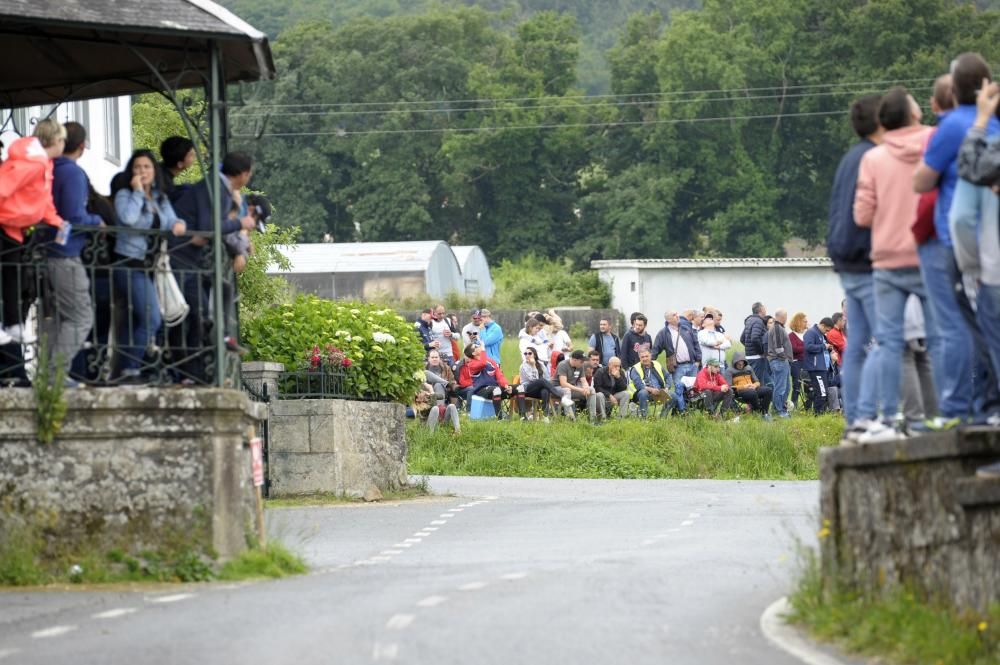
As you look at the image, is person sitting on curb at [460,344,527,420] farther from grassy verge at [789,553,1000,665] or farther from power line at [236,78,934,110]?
power line at [236,78,934,110]

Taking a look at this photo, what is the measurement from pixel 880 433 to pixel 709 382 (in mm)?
19493

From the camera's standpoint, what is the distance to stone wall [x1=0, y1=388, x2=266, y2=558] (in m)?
14.2

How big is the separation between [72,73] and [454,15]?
285 feet

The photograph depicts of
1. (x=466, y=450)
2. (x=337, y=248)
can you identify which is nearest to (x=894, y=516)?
(x=466, y=450)

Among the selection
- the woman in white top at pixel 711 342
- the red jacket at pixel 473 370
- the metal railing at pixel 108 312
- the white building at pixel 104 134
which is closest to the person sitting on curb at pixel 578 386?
the red jacket at pixel 473 370

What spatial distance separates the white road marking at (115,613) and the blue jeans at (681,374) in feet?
63.3

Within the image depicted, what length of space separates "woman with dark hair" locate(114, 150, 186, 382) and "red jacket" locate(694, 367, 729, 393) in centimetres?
1697

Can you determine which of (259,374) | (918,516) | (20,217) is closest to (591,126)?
(259,374)

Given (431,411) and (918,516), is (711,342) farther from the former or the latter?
(918,516)

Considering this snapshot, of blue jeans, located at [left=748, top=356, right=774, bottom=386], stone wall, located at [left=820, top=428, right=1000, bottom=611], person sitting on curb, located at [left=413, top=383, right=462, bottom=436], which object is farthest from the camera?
blue jeans, located at [left=748, top=356, right=774, bottom=386]

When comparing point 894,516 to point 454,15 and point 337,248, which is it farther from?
point 454,15

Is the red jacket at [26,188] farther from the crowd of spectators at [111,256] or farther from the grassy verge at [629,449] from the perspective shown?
the grassy verge at [629,449]

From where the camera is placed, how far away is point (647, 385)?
31797mm

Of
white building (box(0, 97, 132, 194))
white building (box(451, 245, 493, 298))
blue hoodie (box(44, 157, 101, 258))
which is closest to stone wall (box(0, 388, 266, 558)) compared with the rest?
blue hoodie (box(44, 157, 101, 258))
